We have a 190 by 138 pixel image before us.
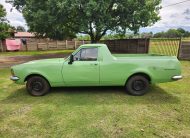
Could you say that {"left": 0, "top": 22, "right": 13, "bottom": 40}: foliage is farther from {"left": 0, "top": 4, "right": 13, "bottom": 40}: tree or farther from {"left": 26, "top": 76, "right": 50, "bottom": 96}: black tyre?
{"left": 26, "top": 76, "right": 50, "bottom": 96}: black tyre

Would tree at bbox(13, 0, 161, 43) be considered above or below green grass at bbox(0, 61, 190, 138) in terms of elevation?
above

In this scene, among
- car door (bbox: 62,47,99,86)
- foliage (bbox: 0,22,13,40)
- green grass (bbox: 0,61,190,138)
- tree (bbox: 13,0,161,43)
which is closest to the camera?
green grass (bbox: 0,61,190,138)

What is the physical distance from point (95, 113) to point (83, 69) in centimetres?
163

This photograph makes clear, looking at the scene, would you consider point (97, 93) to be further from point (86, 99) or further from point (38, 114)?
point (38, 114)

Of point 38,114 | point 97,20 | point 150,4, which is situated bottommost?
point 38,114

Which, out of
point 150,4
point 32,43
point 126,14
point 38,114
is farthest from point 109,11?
point 32,43

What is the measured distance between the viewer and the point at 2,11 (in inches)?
1016

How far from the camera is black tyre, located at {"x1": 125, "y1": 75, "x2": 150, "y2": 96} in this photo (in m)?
6.08

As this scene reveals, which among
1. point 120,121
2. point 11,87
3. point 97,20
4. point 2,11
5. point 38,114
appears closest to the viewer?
point 120,121

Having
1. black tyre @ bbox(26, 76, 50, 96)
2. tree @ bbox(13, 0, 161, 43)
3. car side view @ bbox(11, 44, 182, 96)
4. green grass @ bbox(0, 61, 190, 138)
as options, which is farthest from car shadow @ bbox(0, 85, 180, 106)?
tree @ bbox(13, 0, 161, 43)

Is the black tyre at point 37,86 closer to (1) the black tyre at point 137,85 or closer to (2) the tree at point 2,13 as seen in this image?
(1) the black tyre at point 137,85

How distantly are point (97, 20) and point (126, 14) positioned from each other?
2702mm

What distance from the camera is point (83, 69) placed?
19.4 feet

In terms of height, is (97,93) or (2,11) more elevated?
(2,11)
